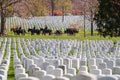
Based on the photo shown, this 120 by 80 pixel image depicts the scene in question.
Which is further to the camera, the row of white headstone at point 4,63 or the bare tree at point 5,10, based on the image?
the bare tree at point 5,10

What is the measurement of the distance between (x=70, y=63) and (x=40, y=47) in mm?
8884

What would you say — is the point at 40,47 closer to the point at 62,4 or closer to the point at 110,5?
the point at 110,5

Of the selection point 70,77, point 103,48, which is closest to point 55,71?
point 70,77

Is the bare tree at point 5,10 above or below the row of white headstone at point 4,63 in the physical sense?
above

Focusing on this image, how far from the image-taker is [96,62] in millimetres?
14812

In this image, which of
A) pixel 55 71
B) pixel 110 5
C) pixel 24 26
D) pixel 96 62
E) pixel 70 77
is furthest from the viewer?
pixel 24 26

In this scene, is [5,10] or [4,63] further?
[5,10]

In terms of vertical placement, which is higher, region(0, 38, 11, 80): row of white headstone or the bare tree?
the bare tree

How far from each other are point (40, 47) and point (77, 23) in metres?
30.3

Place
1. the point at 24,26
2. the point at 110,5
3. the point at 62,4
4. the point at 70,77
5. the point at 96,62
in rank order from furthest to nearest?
the point at 62,4
the point at 24,26
the point at 110,5
the point at 96,62
the point at 70,77

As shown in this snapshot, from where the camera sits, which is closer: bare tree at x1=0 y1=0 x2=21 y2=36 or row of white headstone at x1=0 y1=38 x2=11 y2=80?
row of white headstone at x1=0 y1=38 x2=11 y2=80

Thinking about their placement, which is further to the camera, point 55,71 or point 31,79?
point 55,71

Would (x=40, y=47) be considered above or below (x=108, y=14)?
below

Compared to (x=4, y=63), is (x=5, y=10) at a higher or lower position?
higher
